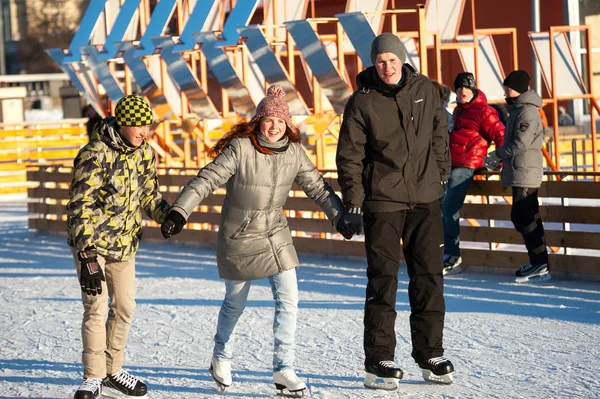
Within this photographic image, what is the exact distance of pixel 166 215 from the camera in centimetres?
519

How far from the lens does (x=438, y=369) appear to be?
5320 millimetres

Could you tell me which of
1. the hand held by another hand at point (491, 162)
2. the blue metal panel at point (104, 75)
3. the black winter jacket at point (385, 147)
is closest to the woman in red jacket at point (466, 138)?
the hand held by another hand at point (491, 162)

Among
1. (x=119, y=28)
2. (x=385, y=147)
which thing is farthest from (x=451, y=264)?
(x=119, y=28)

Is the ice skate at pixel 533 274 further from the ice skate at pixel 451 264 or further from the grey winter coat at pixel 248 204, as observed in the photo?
the grey winter coat at pixel 248 204

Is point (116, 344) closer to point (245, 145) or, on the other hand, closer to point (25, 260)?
point (245, 145)

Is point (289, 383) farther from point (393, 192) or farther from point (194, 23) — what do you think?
point (194, 23)

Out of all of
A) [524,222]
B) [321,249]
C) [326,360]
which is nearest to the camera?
[326,360]

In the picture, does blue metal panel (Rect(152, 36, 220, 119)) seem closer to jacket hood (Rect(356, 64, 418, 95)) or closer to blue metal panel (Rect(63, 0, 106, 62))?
blue metal panel (Rect(63, 0, 106, 62))

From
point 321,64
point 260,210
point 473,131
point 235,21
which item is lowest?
point 260,210

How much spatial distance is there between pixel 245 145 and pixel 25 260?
23.2ft

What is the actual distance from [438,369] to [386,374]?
0.87 ft

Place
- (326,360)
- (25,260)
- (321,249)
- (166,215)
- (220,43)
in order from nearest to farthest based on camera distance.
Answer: (166,215) → (326,360) → (321,249) → (25,260) → (220,43)

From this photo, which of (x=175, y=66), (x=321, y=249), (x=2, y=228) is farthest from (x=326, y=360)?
(x=2, y=228)

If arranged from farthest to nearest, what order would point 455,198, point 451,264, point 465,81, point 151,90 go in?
point 151,90 < point 451,264 < point 455,198 < point 465,81
